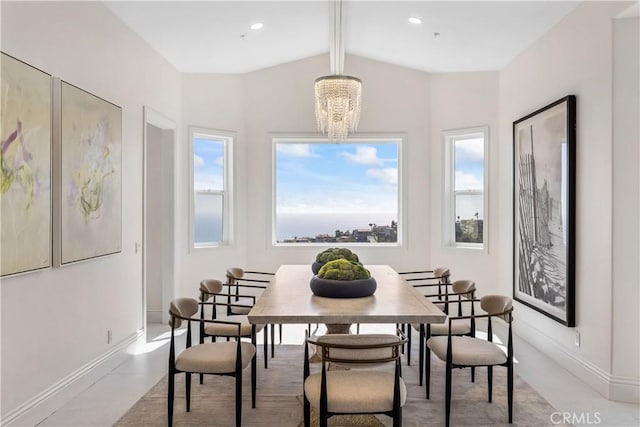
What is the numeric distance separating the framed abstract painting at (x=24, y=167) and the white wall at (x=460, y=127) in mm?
4457

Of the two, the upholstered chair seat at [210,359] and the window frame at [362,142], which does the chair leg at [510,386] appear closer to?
the upholstered chair seat at [210,359]

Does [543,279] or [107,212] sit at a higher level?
[107,212]

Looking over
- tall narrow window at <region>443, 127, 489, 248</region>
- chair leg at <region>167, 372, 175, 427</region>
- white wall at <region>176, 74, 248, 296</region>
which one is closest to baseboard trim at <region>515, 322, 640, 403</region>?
tall narrow window at <region>443, 127, 489, 248</region>

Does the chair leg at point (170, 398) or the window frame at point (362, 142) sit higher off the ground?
the window frame at point (362, 142)

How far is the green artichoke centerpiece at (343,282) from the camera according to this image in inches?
120

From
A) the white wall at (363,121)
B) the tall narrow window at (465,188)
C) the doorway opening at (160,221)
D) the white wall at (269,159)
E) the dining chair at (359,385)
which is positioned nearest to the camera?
the dining chair at (359,385)

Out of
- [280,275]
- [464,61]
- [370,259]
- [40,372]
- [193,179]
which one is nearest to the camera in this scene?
[40,372]

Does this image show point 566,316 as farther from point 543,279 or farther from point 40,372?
point 40,372

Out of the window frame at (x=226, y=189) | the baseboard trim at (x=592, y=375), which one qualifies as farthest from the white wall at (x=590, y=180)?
the window frame at (x=226, y=189)

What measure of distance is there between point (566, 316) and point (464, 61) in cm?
311

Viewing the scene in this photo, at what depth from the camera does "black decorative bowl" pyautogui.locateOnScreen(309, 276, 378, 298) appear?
10.0 ft

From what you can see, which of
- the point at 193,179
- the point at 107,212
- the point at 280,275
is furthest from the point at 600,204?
the point at 193,179

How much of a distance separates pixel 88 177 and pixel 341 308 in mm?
2191

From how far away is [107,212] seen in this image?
3859mm
